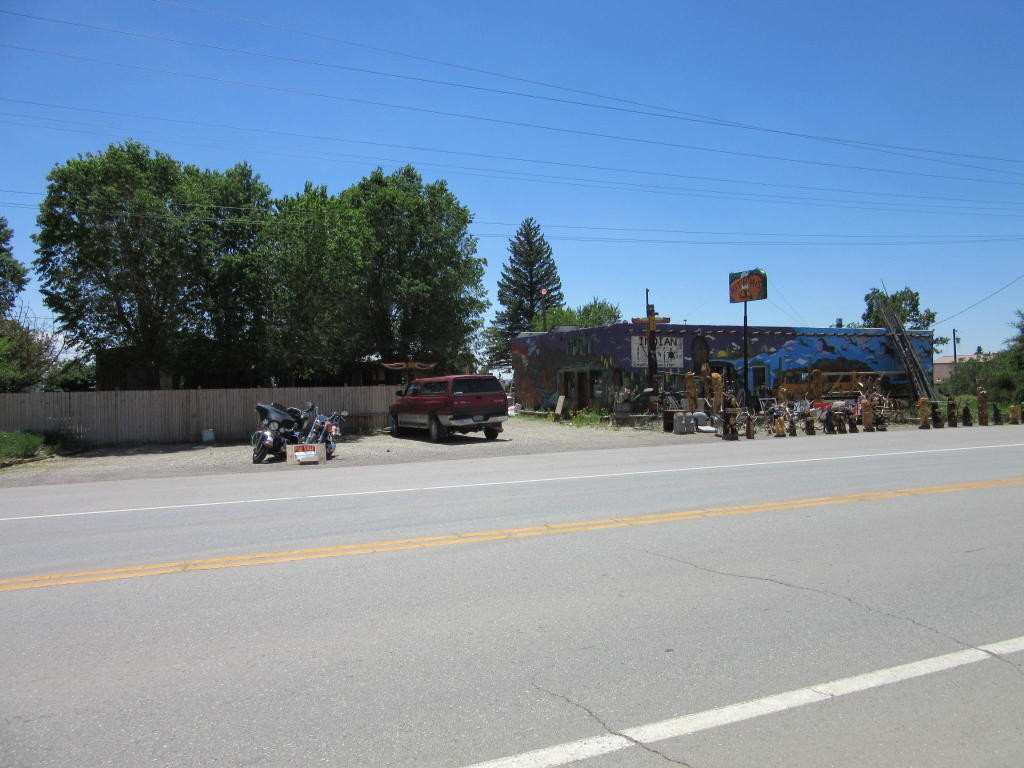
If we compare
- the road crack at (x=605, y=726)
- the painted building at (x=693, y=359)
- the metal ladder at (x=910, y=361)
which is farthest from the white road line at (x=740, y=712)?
the metal ladder at (x=910, y=361)

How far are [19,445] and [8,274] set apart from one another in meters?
18.8

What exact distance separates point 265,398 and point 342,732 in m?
21.6

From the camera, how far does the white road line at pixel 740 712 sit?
351 centimetres

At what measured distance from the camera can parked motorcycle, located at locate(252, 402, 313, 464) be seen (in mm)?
18641

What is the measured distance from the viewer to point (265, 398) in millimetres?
24172

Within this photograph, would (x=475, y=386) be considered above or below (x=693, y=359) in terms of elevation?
below

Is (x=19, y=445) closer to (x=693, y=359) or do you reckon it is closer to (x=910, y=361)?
(x=693, y=359)

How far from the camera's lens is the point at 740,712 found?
3.93 m

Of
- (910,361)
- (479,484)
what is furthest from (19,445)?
(910,361)

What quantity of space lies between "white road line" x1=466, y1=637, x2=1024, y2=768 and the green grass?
63.8 ft

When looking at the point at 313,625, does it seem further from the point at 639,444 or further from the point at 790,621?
the point at 639,444

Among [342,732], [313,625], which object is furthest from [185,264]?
[342,732]

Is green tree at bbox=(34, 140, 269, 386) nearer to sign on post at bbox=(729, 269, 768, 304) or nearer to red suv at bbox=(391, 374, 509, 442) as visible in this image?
red suv at bbox=(391, 374, 509, 442)

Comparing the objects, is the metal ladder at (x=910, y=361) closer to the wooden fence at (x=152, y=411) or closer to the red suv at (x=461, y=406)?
the red suv at (x=461, y=406)
